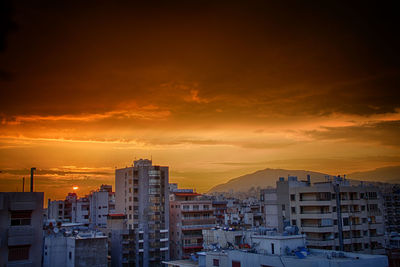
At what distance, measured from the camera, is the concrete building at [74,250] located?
137 feet

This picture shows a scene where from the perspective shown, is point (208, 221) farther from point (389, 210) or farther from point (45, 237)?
point (389, 210)

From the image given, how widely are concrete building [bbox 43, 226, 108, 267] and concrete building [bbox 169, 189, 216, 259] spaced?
27929mm

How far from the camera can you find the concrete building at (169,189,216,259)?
6969 centimetres

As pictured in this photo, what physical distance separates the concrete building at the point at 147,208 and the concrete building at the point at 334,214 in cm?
2476

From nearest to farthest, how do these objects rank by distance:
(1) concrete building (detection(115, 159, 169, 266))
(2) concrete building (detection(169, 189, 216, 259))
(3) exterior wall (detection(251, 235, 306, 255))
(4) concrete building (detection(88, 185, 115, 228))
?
1. (3) exterior wall (detection(251, 235, 306, 255))
2. (1) concrete building (detection(115, 159, 169, 266))
3. (2) concrete building (detection(169, 189, 216, 259))
4. (4) concrete building (detection(88, 185, 115, 228))

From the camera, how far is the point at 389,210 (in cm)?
8650

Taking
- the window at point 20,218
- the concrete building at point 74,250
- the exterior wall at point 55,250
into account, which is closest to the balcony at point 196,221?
the concrete building at point 74,250

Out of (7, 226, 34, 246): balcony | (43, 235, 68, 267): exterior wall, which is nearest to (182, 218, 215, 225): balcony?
(43, 235, 68, 267): exterior wall

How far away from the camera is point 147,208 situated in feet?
227

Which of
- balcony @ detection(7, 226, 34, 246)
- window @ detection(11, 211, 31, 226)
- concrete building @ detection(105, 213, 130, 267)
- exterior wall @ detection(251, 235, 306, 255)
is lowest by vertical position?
concrete building @ detection(105, 213, 130, 267)

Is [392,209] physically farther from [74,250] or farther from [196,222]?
[74,250]

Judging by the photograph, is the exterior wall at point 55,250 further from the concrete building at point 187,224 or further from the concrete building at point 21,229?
the concrete building at point 187,224

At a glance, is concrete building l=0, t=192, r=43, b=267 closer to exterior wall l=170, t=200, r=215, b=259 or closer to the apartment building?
exterior wall l=170, t=200, r=215, b=259

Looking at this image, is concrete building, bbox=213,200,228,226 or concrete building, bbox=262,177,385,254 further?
concrete building, bbox=213,200,228,226
